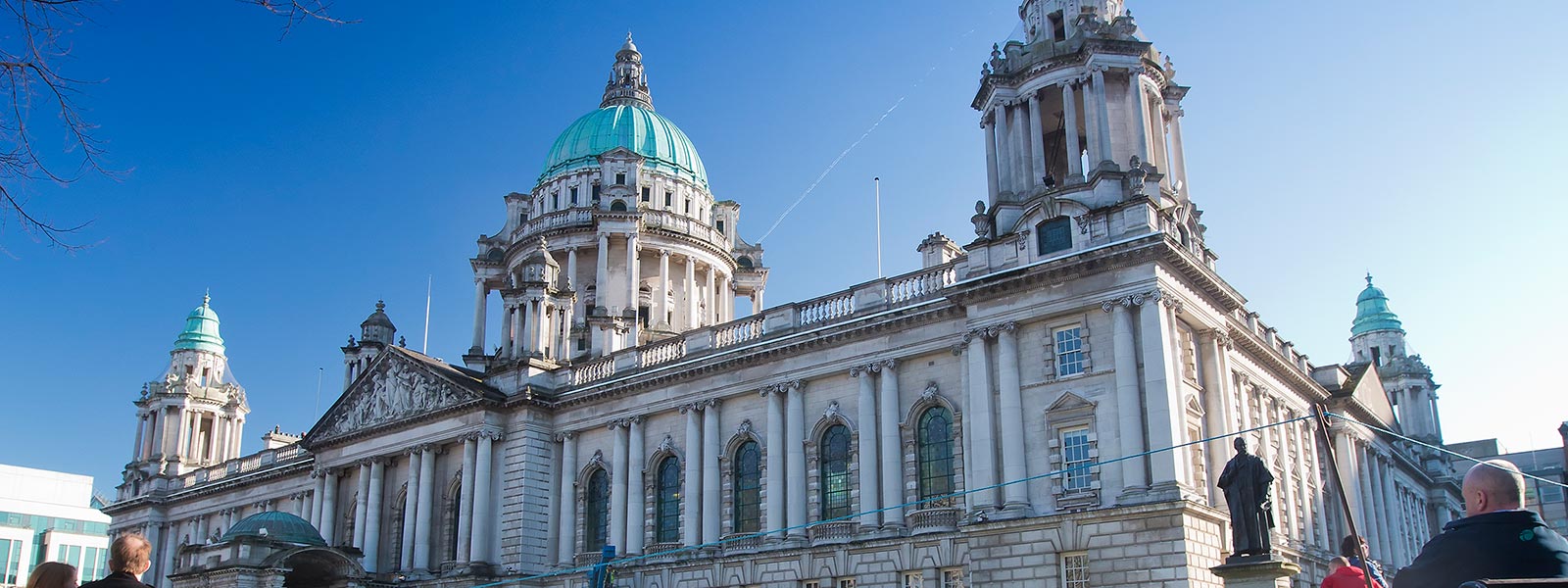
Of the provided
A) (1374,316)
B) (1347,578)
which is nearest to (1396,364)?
(1374,316)

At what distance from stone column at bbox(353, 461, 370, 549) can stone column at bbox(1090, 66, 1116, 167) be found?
3379 centimetres

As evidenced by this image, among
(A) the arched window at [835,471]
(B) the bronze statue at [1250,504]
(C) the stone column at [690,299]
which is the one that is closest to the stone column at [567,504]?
(A) the arched window at [835,471]

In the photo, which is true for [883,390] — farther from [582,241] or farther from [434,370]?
[582,241]

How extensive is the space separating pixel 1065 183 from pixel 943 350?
621 cm

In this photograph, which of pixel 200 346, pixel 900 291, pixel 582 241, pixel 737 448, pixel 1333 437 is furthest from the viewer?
pixel 200 346

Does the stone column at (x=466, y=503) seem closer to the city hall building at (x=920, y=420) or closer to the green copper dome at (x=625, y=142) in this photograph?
the city hall building at (x=920, y=420)

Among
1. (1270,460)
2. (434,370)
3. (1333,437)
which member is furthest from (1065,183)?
(434,370)

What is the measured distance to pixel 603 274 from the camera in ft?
204

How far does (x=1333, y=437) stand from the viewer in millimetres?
47969

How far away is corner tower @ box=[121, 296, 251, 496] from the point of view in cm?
7419

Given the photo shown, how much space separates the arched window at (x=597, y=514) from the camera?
4691 centimetres

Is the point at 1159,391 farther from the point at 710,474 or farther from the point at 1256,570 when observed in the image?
the point at 710,474

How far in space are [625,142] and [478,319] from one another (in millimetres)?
12562

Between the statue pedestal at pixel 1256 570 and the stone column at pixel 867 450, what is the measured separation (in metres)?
16.8
